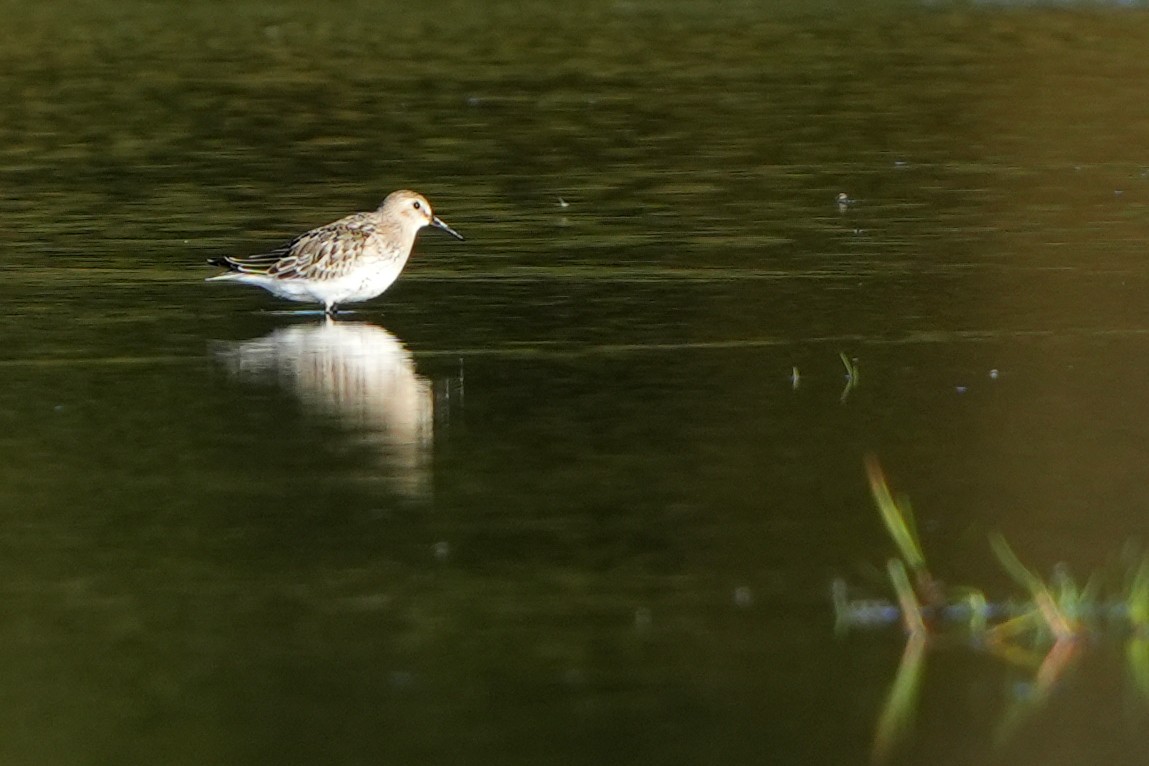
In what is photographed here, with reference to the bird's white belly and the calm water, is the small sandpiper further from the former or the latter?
the calm water

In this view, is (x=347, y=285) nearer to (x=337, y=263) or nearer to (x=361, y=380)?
(x=337, y=263)

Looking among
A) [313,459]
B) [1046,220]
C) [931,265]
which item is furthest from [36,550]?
[1046,220]

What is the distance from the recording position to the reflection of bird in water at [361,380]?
10.0 meters

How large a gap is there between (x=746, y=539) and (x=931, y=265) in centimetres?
653

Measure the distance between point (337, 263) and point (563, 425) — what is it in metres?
3.27

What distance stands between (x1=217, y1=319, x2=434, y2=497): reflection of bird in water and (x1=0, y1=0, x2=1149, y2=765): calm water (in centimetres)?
4

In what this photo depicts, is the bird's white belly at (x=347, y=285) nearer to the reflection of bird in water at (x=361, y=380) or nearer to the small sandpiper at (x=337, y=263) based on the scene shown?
the small sandpiper at (x=337, y=263)

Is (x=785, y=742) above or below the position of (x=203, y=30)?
above

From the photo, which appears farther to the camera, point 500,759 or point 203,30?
point 203,30

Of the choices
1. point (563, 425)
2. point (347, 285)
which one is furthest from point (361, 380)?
point (347, 285)

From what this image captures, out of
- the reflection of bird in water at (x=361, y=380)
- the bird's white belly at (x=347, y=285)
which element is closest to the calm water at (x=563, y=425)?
the reflection of bird in water at (x=361, y=380)

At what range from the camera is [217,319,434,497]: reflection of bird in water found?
32.9 ft

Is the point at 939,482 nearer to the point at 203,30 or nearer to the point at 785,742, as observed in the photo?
the point at 785,742

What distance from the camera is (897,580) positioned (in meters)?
7.27
